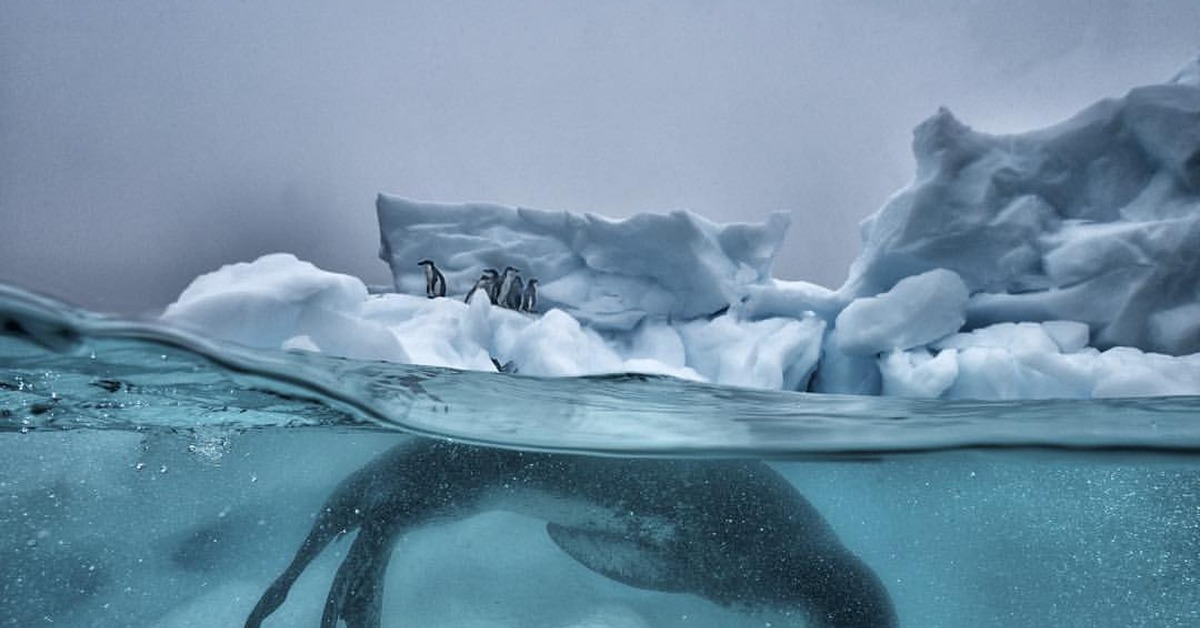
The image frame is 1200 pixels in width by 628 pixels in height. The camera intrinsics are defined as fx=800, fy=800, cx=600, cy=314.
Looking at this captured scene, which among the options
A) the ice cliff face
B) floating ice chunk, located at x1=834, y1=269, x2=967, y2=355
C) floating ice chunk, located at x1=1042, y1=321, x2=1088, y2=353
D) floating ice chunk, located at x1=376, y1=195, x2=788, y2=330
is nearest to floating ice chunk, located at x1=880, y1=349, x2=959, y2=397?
floating ice chunk, located at x1=834, y1=269, x2=967, y2=355

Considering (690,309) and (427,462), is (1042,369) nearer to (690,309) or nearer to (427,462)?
(690,309)

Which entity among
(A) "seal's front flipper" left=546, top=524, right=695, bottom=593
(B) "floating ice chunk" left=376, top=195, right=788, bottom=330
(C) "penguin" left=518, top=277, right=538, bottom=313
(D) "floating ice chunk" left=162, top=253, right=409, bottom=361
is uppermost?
(B) "floating ice chunk" left=376, top=195, right=788, bottom=330

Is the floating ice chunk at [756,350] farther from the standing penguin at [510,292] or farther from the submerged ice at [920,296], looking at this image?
the standing penguin at [510,292]

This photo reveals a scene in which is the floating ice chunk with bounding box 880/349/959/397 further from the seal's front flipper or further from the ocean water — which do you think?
the seal's front flipper

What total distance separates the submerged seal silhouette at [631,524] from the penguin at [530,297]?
18.5 ft

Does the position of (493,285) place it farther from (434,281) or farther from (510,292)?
(434,281)

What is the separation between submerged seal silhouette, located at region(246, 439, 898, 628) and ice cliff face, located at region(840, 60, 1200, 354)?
17.9ft

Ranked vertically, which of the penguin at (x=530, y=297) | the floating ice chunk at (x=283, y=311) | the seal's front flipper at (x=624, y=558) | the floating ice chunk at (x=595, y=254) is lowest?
the seal's front flipper at (x=624, y=558)

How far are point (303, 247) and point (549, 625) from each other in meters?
13.0

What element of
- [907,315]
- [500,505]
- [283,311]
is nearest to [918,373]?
[907,315]

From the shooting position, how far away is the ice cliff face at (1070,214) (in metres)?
7.57

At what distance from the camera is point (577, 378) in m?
4.49

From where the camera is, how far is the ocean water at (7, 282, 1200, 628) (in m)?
3.29

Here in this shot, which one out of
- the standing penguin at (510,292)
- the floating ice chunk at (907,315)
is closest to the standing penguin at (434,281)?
the standing penguin at (510,292)
